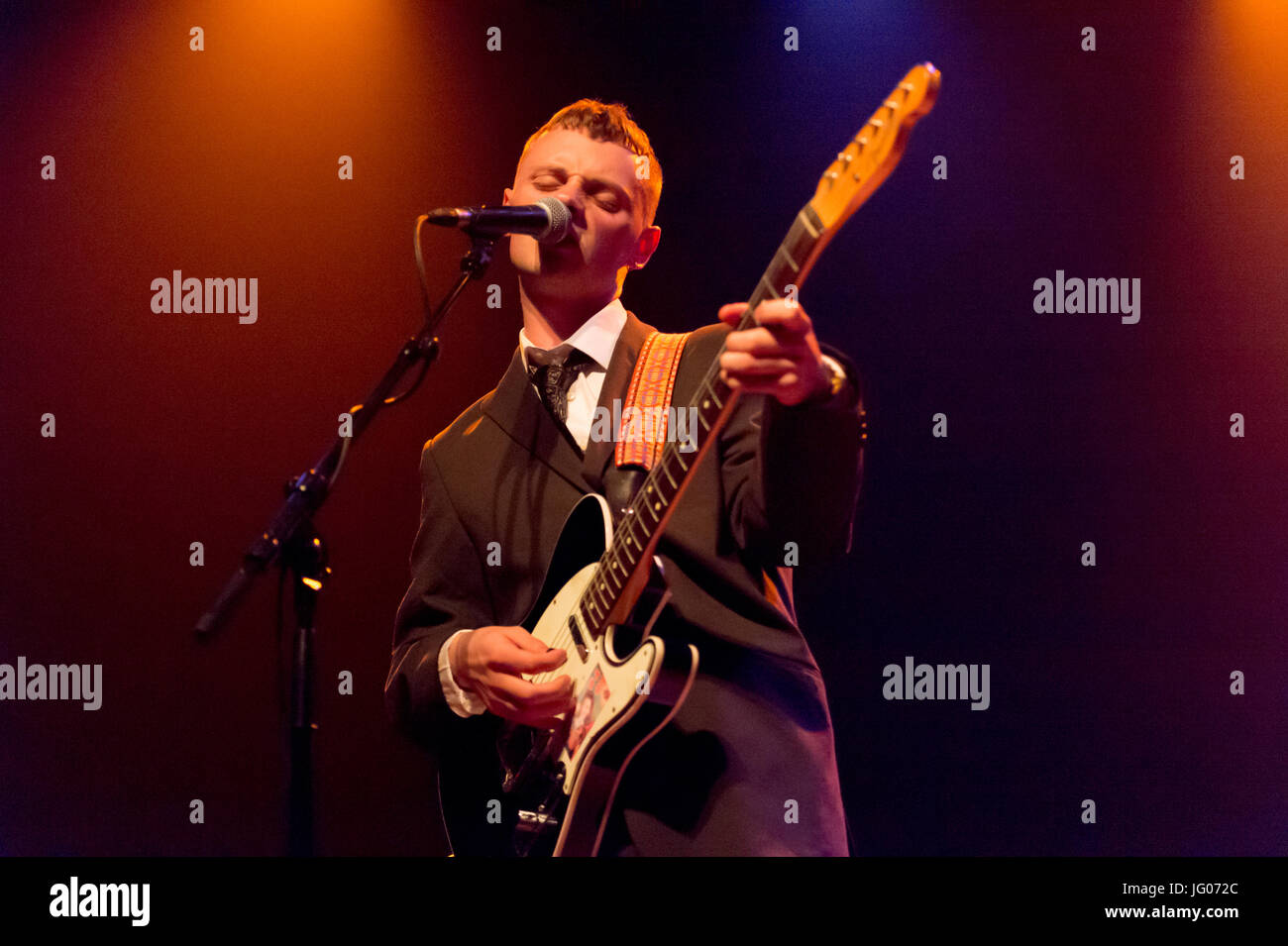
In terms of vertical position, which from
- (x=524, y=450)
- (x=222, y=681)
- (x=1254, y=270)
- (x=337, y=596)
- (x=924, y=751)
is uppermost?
(x=1254, y=270)

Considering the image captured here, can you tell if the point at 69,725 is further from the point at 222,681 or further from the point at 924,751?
the point at 924,751

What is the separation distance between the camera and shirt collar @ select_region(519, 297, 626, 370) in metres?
2.25

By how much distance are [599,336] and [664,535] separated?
1.55ft

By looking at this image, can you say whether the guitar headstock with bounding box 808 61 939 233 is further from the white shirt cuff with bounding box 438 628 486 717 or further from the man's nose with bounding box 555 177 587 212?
the white shirt cuff with bounding box 438 628 486 717

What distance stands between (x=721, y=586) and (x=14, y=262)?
2.51 meters

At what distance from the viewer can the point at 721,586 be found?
6.45ft

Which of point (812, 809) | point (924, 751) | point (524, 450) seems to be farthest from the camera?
point (924, 751)

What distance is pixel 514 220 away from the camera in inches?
82.1

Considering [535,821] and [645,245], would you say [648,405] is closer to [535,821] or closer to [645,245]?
[645,245]

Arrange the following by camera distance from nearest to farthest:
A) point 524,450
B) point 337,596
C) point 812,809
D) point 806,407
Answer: point 806,407 → point 812,809 → point 524,450 → point 337,596

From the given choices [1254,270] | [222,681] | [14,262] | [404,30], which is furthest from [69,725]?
[1254,270]

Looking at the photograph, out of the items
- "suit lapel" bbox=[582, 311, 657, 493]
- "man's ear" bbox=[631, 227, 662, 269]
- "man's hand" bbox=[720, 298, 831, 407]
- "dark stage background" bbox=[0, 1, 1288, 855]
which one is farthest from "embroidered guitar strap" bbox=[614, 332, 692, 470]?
"dark stage background" bbox=[0, 1, 1288, 855]

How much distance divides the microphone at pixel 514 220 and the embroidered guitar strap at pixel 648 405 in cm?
29

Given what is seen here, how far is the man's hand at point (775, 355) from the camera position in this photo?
1.51m
